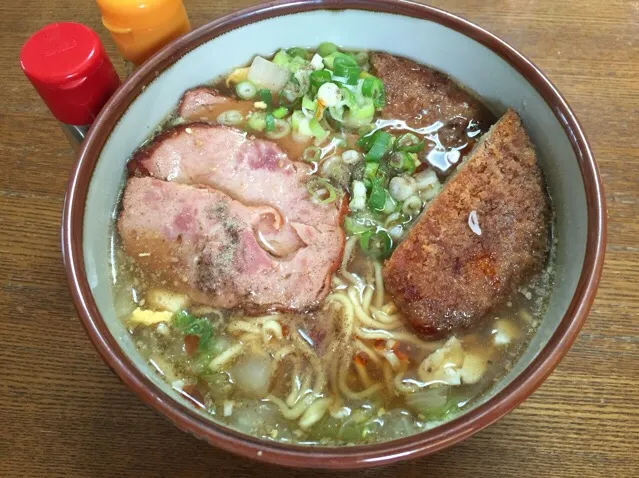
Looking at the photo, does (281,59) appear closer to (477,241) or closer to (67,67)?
(67,67)

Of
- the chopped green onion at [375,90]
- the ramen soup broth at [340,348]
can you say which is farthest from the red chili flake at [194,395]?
the chopped green onion at [375,90]

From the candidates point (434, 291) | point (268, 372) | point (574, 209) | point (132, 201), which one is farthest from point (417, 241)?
point (132, 201)

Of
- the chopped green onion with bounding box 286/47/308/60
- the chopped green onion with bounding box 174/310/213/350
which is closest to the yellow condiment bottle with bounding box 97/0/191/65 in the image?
the chopped green onion with bounding box 286/47/308/60

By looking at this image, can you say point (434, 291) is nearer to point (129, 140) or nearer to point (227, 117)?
point (227, 117)

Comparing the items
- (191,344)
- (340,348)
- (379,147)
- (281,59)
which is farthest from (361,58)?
(191,344)

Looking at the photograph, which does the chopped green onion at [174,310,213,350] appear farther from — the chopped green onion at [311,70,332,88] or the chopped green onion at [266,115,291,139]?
the chopped green onion at [311,70,332,88]

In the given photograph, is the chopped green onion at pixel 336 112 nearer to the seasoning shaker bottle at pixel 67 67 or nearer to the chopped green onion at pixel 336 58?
the chopped green onion at pixel 336 58
